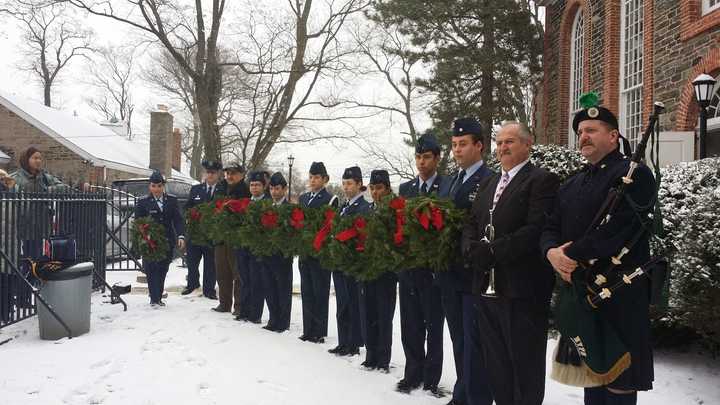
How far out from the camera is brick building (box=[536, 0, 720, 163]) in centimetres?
1216

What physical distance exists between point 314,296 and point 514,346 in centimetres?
362

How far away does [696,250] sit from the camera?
16.4 ft

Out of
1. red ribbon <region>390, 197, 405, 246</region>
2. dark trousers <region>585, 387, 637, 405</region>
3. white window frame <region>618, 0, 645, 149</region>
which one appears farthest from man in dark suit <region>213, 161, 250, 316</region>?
white window frame <region>618, 0, 645, 149</region>

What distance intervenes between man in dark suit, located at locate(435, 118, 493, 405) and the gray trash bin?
463 cm

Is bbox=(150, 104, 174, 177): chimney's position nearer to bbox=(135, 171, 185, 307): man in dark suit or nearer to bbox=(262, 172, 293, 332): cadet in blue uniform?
bbox=(135, 171, 185, 307): man in dark suit

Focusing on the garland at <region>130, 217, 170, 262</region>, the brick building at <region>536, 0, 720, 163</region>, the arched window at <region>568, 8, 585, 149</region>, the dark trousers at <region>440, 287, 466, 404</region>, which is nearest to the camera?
the dark trousers at <region>440, 287, 466, 404</region>

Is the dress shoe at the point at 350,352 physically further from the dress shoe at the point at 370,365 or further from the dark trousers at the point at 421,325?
the dark trousers at the point at 421,325

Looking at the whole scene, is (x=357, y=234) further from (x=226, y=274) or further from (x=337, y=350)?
(x=226, y=274)

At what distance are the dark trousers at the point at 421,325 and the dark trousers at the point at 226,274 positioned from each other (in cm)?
395

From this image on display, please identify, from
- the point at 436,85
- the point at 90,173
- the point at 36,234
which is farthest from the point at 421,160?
the point at 90,173

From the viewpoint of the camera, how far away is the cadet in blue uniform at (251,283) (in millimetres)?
7941

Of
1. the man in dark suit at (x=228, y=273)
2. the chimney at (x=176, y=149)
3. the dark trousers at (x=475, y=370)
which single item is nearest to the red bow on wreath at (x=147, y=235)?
the man in dark suit at (x=228, y=273)

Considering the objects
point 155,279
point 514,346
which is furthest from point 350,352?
point 155,279

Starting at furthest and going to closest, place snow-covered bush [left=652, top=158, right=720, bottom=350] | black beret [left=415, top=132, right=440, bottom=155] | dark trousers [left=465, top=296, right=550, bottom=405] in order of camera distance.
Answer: black beret [left=415, top=132, right=440, bottom=155], snow-covered bush [left=652, top=158, right=720, bottom=350], dark trousers [left=465, top=296, right=550, bottom=405]
